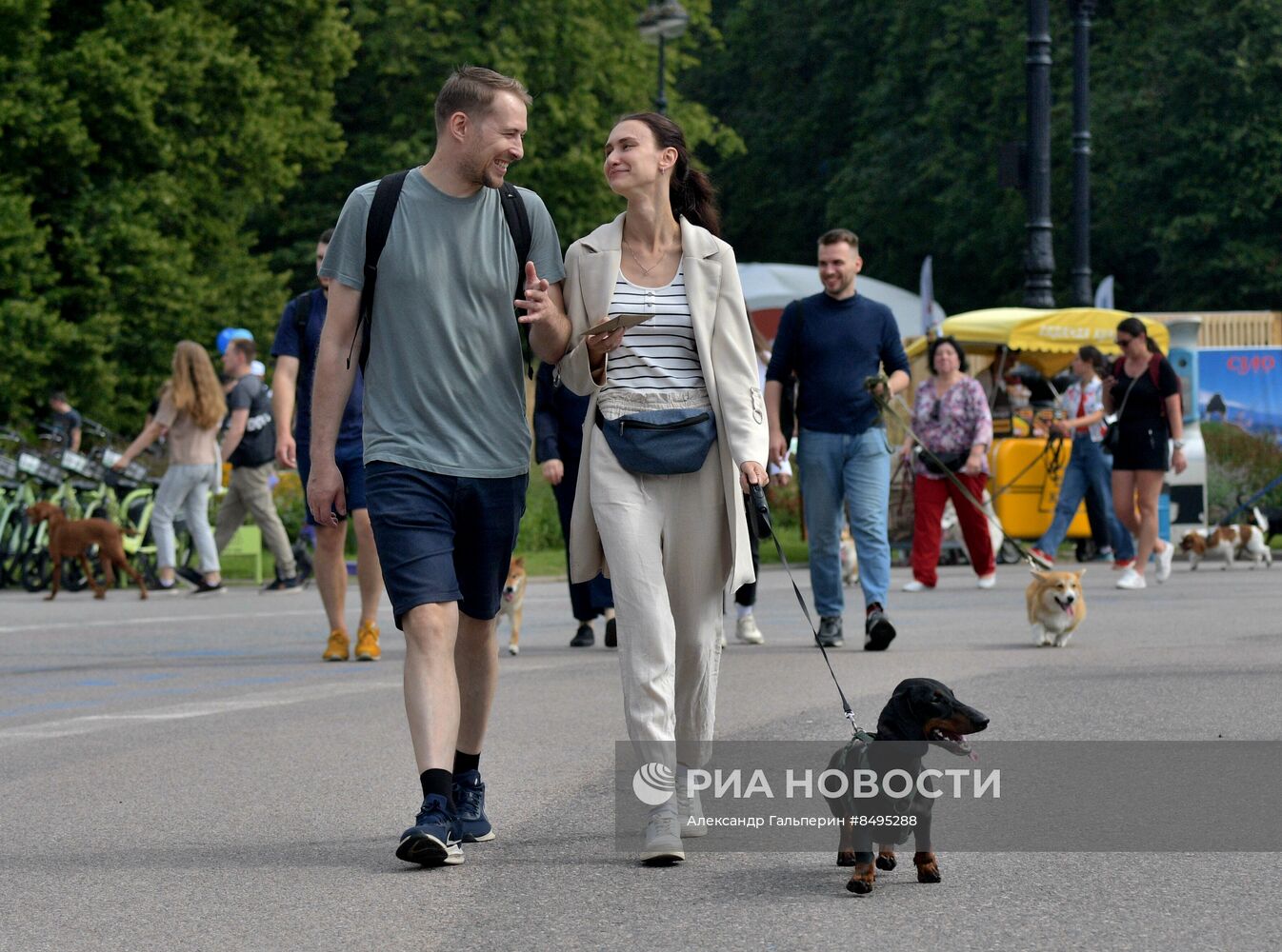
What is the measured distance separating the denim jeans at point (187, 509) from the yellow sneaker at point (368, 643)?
5.97 metres

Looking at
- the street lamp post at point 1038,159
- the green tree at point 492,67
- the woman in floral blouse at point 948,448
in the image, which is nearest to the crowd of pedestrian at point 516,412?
the woman in floral blouse at point 948,448

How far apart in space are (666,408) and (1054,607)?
20.0 feet

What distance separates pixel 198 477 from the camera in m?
17.7

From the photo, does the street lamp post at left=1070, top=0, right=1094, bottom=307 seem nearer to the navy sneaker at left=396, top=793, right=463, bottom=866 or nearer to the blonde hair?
the blonde hair

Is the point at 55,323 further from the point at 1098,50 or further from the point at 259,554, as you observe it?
the point at 1098,50

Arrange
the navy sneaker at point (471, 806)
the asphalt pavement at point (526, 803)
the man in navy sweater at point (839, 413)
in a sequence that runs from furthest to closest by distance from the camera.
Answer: the man in navy sweater at point (839, 413)
the navy sneaker at point (471, 806)
the asphalt pavement at point (526, 803)

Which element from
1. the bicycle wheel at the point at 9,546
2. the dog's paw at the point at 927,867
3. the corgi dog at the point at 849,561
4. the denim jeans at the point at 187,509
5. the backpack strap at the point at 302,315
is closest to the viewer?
the dog's paw at the point at 927,867

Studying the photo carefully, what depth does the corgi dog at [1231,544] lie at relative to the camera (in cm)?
1972

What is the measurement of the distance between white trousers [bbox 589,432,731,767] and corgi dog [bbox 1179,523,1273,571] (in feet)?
46.8

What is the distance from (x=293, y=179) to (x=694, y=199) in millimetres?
31228

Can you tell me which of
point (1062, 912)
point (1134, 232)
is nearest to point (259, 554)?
point (1062, 912)

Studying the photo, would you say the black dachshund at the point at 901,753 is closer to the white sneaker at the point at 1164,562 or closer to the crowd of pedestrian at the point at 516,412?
the crowd of pedestrian at the point at 516,412

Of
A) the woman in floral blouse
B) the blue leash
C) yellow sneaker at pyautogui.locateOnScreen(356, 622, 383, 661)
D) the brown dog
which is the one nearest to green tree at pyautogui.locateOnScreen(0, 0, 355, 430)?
the brown dog

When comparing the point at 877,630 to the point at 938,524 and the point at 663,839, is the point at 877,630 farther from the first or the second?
the point at 663,839
